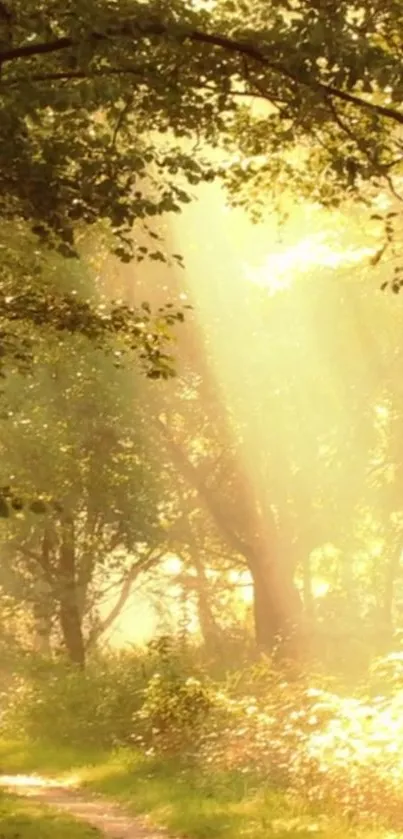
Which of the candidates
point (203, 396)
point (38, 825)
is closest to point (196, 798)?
point (38, 825)

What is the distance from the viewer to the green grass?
1155 cm

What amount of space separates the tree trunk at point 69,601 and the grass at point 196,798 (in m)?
9.94

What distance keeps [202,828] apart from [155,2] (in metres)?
7.84

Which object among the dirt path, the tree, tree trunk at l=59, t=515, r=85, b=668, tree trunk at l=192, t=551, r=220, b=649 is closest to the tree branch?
the tree

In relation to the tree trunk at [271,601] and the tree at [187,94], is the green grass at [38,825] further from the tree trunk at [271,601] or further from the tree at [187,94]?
the tree trunk at [271,601]

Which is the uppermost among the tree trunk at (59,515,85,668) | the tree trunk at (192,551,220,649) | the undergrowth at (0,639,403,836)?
the tree trunk at (192,551,220,649)

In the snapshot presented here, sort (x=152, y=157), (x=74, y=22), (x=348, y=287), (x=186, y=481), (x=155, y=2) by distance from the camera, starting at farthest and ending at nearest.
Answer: (x=186, y=481) → (x=348, y=287) → (x=152, y=157) → (x=155, y=2) → (x=74, y=22)

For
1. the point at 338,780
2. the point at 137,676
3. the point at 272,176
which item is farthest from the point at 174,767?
the point at 272,176

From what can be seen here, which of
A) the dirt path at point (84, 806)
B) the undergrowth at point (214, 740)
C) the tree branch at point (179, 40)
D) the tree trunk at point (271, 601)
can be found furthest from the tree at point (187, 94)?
the tree trunk at point (271, 601)

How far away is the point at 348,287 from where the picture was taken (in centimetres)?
2989

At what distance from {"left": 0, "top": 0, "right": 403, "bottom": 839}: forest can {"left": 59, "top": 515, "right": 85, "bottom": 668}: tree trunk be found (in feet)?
0.24

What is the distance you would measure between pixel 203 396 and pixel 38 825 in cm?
1992

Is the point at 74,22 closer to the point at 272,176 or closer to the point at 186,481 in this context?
the point at 272,176

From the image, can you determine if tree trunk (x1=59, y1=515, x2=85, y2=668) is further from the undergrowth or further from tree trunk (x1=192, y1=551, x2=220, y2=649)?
tree trunk (x1=192, y1=551, x2=220, y2=649)
